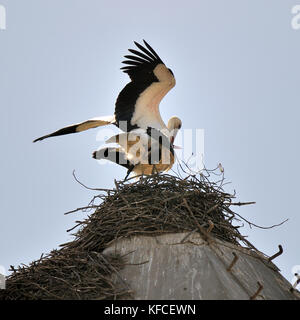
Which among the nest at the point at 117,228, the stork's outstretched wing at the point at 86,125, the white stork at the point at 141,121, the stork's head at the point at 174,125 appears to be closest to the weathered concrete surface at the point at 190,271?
the nest at the point at 117,228

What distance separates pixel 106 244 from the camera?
18.5ft

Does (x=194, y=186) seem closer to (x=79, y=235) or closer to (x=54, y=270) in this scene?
(x=79, y=235)

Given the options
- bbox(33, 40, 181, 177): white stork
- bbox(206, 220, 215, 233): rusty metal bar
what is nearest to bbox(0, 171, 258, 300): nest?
bbox(206, 220, 215, 233): rusty metal bar

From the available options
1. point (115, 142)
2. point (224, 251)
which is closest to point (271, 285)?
point (224, 251)

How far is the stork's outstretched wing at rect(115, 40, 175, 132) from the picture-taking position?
771cm

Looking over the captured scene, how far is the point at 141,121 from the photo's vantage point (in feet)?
26.1

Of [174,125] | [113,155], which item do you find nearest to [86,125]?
[113,155]

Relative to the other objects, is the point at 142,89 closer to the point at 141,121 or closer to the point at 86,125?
the point at 141,121

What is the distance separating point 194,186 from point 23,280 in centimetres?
200

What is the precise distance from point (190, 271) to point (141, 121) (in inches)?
128

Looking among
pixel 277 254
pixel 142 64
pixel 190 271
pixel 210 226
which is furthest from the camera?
pixel 142 64

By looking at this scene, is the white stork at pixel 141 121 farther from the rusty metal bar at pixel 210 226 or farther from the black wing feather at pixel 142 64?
the rusty metal bar at pixel 210 226

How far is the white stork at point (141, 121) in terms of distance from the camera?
773 cm
